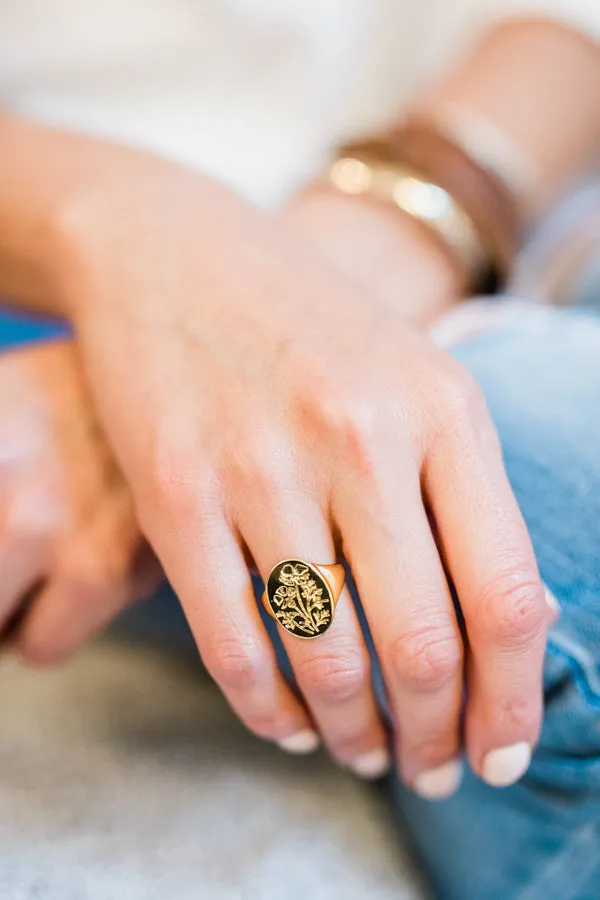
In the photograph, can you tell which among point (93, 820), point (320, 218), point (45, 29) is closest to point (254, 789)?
point (93, 820)

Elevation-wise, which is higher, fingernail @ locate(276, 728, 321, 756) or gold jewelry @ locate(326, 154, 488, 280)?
gold jewelry @ locate(326, 154, 488, 280)

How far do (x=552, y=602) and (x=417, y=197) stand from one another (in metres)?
0.57

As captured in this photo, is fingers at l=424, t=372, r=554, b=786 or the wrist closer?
fingers at l=424, t=372, r=554, b=786

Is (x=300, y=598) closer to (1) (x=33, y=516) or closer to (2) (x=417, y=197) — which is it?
(1) (x=33, y=516)

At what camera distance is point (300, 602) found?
→ 0.42 metres

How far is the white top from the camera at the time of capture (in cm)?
88

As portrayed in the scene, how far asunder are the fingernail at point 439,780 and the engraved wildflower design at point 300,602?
0.42 feet

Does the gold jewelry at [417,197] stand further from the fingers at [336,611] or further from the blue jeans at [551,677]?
the fingers at [336,611]

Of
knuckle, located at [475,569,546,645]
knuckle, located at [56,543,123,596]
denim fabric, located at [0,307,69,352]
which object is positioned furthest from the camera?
denim fabric, located at [0,307,69,352]

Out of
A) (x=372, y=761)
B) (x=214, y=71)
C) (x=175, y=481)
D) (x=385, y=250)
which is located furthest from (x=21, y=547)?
(x=214, y=71)

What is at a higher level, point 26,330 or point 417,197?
point 417,197

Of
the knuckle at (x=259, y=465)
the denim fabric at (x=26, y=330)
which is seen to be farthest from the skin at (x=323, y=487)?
the denim fabric at (x=26, y=330)

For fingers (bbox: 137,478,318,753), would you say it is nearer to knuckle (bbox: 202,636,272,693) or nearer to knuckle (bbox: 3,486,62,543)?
knuckle (bbox: 202,636,272,693)

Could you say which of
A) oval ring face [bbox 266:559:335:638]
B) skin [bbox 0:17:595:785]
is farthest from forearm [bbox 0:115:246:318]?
oval ring face [bbox 266:559:335:638]
